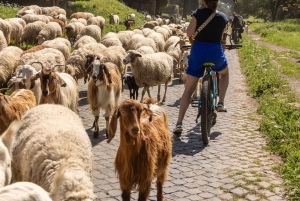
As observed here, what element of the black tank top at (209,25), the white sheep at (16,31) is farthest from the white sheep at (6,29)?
the black tank top at (209,25)

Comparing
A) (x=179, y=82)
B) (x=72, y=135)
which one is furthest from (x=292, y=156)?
(x=179, y=82)

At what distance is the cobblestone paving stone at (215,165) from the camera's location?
216 inches

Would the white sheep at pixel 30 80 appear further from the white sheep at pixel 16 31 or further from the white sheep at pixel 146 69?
the white sheep at pixel 16 31

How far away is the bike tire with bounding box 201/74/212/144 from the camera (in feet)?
23.2

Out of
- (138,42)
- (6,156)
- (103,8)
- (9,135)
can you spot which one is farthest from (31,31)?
(103,8)

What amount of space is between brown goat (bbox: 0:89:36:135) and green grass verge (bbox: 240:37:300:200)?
Result: 13.4ft

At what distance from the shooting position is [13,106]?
6.16 metres

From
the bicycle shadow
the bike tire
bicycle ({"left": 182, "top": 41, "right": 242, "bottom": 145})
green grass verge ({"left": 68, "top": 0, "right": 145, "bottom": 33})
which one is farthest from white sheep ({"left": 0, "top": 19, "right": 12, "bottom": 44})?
green grass verge ({"left": 68, "top": 0, "right": 145, "bottom": 33})

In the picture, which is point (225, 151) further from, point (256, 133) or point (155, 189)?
point (155, 189)

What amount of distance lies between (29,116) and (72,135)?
105cm

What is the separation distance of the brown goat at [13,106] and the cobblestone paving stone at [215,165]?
4.80 feet

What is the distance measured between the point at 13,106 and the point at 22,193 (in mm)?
3895

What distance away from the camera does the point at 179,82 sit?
584 inches

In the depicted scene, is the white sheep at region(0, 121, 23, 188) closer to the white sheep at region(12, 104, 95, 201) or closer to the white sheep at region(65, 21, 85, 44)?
the white sheep at region(12, 104, 95, 201)
